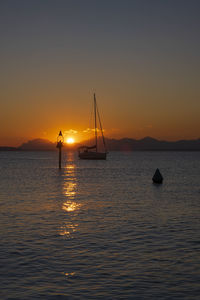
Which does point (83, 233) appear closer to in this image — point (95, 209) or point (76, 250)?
point (76, 250)

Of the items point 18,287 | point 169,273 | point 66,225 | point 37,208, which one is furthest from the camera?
point 37,208

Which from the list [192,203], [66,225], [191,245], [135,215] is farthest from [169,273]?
[192,203]

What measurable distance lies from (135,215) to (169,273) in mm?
10048

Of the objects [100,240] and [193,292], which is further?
[100,240]

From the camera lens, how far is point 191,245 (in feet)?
45.2

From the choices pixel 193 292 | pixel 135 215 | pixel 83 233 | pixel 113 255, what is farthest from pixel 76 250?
pixel 135 215

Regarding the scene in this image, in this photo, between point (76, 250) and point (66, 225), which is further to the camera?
point (66, 225)

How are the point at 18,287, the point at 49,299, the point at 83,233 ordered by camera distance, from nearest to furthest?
the point at 49,299 → the point at 18,287 → the point at 83,233

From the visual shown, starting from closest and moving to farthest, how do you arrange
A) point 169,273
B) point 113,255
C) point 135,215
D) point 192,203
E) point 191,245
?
point 169,273 < point 113,255 < point 191,245 < point 135,215 < point 192,203

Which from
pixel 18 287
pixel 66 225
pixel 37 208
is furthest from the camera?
pixel 37 208

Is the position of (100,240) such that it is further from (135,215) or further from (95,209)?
(95,209)

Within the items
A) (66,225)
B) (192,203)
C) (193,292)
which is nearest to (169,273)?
(193,292)

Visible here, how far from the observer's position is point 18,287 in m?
9.31

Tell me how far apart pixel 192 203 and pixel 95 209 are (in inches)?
317
